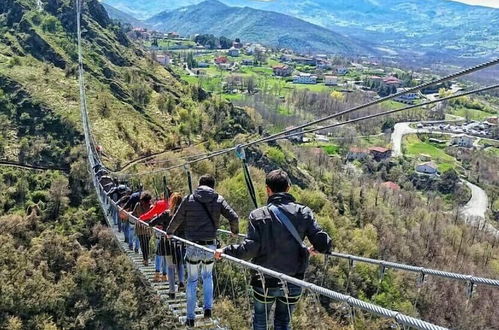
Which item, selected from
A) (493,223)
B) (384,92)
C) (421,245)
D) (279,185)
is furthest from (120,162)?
(384,92)

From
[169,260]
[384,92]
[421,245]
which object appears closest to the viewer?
[169,260]

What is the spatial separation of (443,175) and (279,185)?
239ft

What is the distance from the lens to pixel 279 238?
3.84m

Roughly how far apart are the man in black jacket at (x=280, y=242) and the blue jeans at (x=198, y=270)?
1.63 meters

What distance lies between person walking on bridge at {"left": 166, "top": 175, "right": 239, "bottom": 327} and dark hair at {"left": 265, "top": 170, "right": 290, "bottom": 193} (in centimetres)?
143

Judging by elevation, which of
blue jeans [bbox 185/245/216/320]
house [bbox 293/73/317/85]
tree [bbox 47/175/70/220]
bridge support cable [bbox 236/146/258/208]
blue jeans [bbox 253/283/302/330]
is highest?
bridge support cable [bbox 236/146/258/208]

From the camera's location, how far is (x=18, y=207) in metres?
31.2

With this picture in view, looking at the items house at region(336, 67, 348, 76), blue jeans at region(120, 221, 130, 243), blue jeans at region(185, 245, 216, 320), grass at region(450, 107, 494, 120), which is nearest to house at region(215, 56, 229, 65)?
house at region(336, 67, 348, 76)

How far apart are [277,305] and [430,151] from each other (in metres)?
86.1

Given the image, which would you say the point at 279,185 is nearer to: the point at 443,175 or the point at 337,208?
the point at 337,208

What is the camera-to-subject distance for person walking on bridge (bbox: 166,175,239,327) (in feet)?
17.5

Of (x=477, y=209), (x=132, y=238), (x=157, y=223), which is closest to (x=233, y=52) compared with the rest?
(x=477, y=209)

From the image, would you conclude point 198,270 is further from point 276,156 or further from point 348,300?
point 276,156

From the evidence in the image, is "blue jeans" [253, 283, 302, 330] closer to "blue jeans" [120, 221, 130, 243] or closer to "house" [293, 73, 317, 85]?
"blue jeans" [120, 221, 130, 243]
